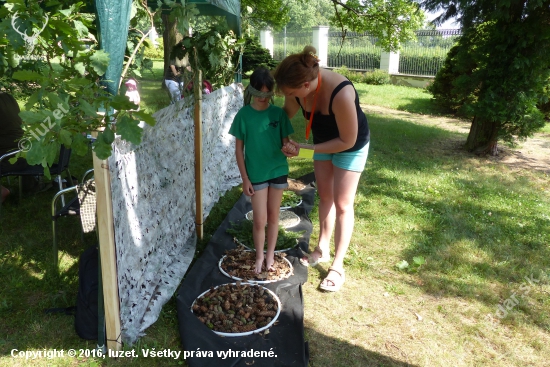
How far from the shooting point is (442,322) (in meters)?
2.86

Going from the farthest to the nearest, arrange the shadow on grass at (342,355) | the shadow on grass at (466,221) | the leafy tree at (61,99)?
the shadow on grass at (466,221) < the shadow on grass at (342,355) < the leafy tree at (61,99)

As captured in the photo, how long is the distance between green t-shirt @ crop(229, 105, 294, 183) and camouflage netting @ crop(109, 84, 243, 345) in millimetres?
536

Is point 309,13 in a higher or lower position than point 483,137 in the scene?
higher

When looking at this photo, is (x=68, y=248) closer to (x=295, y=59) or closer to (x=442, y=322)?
(x=295, y=59)

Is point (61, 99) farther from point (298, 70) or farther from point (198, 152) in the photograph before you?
point (198, 152)

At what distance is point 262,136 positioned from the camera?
9.55ft

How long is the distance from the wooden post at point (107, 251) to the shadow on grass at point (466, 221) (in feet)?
7.44

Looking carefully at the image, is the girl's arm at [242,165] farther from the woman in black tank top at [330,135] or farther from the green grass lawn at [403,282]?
the green grass lawn at [403,282]

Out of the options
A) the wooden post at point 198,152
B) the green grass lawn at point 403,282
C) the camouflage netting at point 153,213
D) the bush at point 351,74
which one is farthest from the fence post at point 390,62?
the wooden post at point 198,152

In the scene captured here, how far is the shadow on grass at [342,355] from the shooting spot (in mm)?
2459

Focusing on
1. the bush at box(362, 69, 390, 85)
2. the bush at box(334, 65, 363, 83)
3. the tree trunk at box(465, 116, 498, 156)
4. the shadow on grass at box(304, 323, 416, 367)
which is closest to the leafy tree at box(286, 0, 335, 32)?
the bush at box(334, 65, 363, 83)

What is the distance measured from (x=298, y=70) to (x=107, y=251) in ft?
4.81

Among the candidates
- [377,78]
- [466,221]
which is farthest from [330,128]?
[377,78]

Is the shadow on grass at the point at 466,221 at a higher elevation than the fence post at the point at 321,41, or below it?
below
